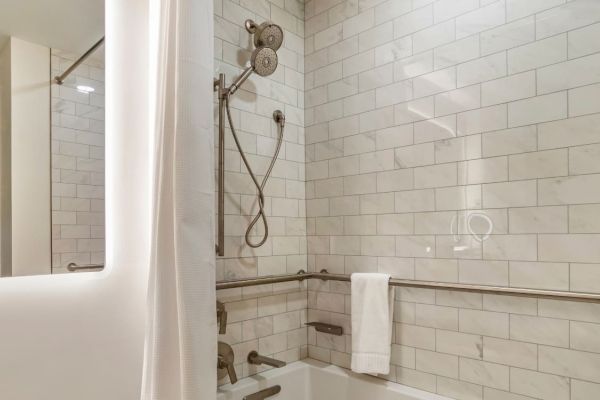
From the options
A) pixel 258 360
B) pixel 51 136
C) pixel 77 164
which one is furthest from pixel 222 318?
pixel 51 136

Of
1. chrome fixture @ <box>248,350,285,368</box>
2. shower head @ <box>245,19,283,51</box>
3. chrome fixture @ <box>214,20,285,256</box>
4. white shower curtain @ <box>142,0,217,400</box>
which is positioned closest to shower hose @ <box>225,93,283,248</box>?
chrome fixture @ <box>214,20,285,256</box>

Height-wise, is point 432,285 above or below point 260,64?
below

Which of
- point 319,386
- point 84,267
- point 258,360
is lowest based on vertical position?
point 319,386

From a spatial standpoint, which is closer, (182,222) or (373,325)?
(182,222)

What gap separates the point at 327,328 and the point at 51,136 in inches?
59.1

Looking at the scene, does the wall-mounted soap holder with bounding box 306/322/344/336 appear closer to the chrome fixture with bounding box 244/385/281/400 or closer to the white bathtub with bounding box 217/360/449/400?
the white bathtub with bounding box 217/360/449/400

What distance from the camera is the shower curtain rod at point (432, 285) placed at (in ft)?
4.34

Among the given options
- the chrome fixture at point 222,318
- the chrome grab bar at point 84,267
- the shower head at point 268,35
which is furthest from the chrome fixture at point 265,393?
the shower head at point 268,35

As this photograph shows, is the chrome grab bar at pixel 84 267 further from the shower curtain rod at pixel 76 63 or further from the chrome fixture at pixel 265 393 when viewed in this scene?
the chrome fixture at pixel 265 393

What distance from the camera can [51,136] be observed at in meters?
1.32

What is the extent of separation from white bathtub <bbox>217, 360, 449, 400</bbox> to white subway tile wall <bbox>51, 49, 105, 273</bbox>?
0.85 metres

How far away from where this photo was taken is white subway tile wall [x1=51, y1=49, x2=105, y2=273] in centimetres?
133

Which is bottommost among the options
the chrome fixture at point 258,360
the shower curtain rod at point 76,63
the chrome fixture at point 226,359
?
the chrome fixture at point 258,360

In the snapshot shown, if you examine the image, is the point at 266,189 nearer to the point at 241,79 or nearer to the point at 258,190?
the point at 258,190
